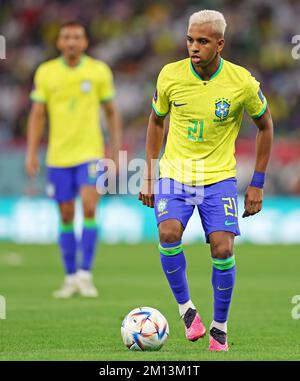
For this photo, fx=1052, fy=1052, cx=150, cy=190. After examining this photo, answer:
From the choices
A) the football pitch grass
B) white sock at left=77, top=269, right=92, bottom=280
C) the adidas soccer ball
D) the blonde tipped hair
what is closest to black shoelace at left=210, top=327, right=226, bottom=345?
the football pitch grass

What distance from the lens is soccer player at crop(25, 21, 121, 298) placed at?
10781 millimetres

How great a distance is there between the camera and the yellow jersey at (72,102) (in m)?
11.0

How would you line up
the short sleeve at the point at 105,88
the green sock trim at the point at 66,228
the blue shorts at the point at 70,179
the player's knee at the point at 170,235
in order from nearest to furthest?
the player's knee at the point at 170,235 → the blue shorts at the point at 70,179 → the green sock trim at the point at 66,228 → the short sleeve at the point at 105,88

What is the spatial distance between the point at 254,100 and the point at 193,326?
1.52 m

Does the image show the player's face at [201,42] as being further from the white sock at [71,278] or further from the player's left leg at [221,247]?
the white sock at [71,278]

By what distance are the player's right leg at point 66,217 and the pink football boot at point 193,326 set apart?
3965mm

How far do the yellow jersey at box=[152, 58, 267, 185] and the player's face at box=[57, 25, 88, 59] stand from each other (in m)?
3.86

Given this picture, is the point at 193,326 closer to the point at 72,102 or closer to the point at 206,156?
the point at 206,156

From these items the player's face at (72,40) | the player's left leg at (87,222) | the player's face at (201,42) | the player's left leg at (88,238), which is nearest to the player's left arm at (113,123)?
the player's left leg at (87,222)

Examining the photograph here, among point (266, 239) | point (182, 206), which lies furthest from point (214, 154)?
point (266, 239)

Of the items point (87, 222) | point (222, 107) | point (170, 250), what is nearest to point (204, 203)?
point (170, 250)

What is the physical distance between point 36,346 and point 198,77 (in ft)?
6.76

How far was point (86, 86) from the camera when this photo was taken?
1101 cm
